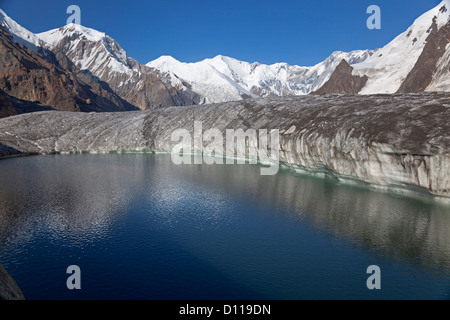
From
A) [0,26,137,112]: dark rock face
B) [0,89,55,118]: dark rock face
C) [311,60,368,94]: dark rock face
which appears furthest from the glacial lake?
[0,26,137,112]: dark rock face

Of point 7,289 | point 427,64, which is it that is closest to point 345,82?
point 427,64

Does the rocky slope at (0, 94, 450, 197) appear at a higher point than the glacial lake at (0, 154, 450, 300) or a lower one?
higher

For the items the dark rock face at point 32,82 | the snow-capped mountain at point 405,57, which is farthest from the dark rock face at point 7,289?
the dark rock face at point 32,82

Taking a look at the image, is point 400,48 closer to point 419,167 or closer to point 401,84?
point 401,84

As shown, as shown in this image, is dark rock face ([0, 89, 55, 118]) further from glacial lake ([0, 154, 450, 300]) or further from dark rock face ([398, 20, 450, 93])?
dark rock face ([398, 20, 450, 93])

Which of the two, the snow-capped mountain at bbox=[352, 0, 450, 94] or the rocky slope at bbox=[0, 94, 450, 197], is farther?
the snow-capped mountain at bbox=[352, 0, 450, 94]

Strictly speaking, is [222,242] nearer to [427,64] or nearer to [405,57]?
[427,64]
